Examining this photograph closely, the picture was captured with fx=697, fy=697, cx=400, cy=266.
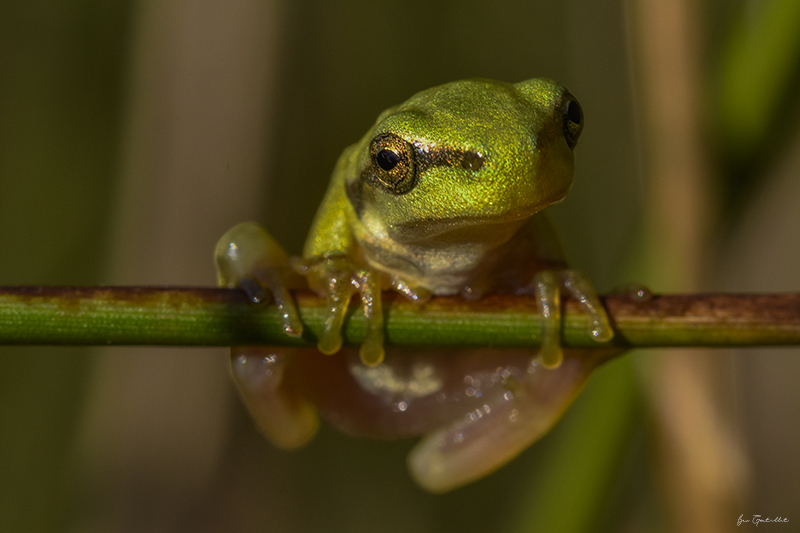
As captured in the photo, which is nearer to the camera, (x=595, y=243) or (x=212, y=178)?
(x=212, y=178)

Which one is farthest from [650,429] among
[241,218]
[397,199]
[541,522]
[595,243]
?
[595,243]

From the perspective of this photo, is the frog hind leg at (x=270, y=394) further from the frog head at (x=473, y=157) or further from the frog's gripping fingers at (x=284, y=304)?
the frog head at (x=473, y=157)

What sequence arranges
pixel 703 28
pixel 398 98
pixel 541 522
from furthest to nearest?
pixel 398 98 < pixel 703 28 < pixel 541 522

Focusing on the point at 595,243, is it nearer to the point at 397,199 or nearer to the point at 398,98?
the point at 398,98

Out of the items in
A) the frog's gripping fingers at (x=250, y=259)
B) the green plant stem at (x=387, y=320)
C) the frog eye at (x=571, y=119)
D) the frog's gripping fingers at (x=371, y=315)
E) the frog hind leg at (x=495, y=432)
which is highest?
the frog eye at (x=571, y=119)

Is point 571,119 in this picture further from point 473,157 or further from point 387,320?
point 387,320

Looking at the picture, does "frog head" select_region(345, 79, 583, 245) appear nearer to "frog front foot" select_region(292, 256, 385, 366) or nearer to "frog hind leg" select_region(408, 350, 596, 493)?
"frog front foot" select_region(292, 256, 385, 366)

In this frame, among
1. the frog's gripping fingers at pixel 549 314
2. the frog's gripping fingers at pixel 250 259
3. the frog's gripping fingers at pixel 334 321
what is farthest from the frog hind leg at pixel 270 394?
the frog's gripping fingers at pixel 549 314
